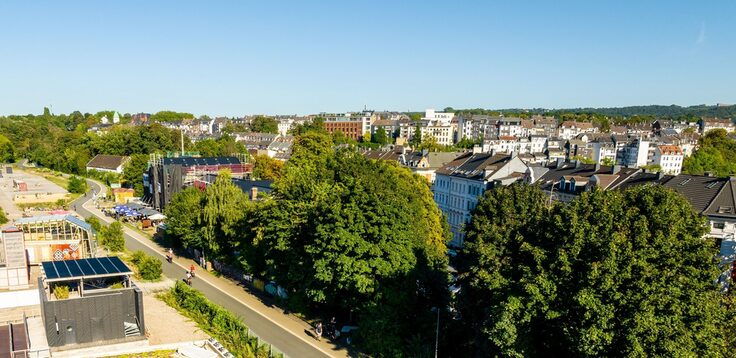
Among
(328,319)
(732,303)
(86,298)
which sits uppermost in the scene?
(732,303)

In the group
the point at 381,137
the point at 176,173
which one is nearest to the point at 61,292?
the point at 176,173

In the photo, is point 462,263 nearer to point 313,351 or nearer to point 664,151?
point 313,351

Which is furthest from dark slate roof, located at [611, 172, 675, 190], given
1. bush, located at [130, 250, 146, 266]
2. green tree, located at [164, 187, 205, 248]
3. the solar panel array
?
bush, located at [130, 250, 146, 266]

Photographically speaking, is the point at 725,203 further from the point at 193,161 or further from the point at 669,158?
the point at 669,158

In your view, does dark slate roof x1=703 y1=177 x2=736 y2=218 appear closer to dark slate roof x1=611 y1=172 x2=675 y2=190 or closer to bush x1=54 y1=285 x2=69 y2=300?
dark slate roof x1=611 y1=172 x2=675 y2=190

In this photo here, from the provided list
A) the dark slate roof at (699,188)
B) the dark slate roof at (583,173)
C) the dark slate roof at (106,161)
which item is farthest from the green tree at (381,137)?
the dark slate roof at (699,188)

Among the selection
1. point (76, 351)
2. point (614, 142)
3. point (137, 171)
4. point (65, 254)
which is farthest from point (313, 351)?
point (614, 142)

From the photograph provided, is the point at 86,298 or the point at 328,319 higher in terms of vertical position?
the point at 86,298
